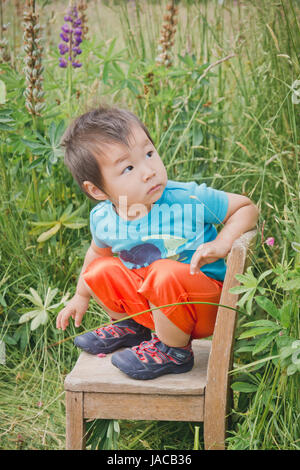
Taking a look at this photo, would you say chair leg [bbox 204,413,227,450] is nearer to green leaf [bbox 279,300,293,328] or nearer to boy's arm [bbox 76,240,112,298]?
→ green leaf [bbox 279,300,293,328]

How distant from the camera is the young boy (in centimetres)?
156

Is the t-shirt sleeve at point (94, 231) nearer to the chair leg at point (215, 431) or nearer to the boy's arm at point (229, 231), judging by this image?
the boy's arm at point (229, 231)

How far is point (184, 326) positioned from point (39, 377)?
0.74 meters

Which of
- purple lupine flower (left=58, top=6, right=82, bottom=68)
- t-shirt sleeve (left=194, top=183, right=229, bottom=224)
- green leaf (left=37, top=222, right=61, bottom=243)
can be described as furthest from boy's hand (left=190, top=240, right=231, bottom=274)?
purple lupine flower (left=58, top=6, right=82, bottom=68)

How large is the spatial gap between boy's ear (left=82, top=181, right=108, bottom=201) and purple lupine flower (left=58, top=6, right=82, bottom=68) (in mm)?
754

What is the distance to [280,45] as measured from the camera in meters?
2.18

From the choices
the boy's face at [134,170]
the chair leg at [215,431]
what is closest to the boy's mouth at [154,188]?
the boy's face at [134,170]

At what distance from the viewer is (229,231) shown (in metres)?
1.58

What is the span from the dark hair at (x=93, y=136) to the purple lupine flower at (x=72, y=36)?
0.67m

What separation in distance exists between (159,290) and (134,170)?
322 millimetres

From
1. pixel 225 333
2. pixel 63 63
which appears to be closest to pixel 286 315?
pixel 225 333

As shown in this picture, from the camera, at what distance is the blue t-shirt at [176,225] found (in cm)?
165
